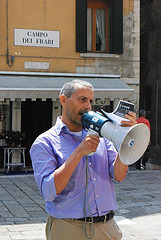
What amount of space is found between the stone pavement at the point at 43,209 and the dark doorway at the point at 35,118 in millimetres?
2314

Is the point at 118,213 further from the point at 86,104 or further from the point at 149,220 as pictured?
the point at 86,104

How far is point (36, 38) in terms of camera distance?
42.4ft

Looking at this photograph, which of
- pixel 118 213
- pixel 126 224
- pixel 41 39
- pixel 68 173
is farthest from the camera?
pixel 41 39

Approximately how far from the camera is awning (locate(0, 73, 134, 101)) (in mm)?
11359

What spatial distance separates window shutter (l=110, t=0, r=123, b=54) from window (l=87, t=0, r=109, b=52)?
0.69 feet

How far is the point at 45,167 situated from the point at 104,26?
11.7 metres

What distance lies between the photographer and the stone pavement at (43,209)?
6238 millimetres

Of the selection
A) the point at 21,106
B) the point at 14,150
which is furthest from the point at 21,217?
the point at 21,106

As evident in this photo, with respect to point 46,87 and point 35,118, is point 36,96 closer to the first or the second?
point 46,87

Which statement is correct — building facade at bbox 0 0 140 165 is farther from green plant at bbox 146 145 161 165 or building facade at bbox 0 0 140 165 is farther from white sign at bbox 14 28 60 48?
green plant at bbox 146 145 161 165

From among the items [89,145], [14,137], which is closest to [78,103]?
[89,145]

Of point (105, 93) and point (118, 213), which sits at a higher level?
point (105, 93)

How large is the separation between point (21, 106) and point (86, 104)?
10731 millimetres

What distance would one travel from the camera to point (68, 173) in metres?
2.51
